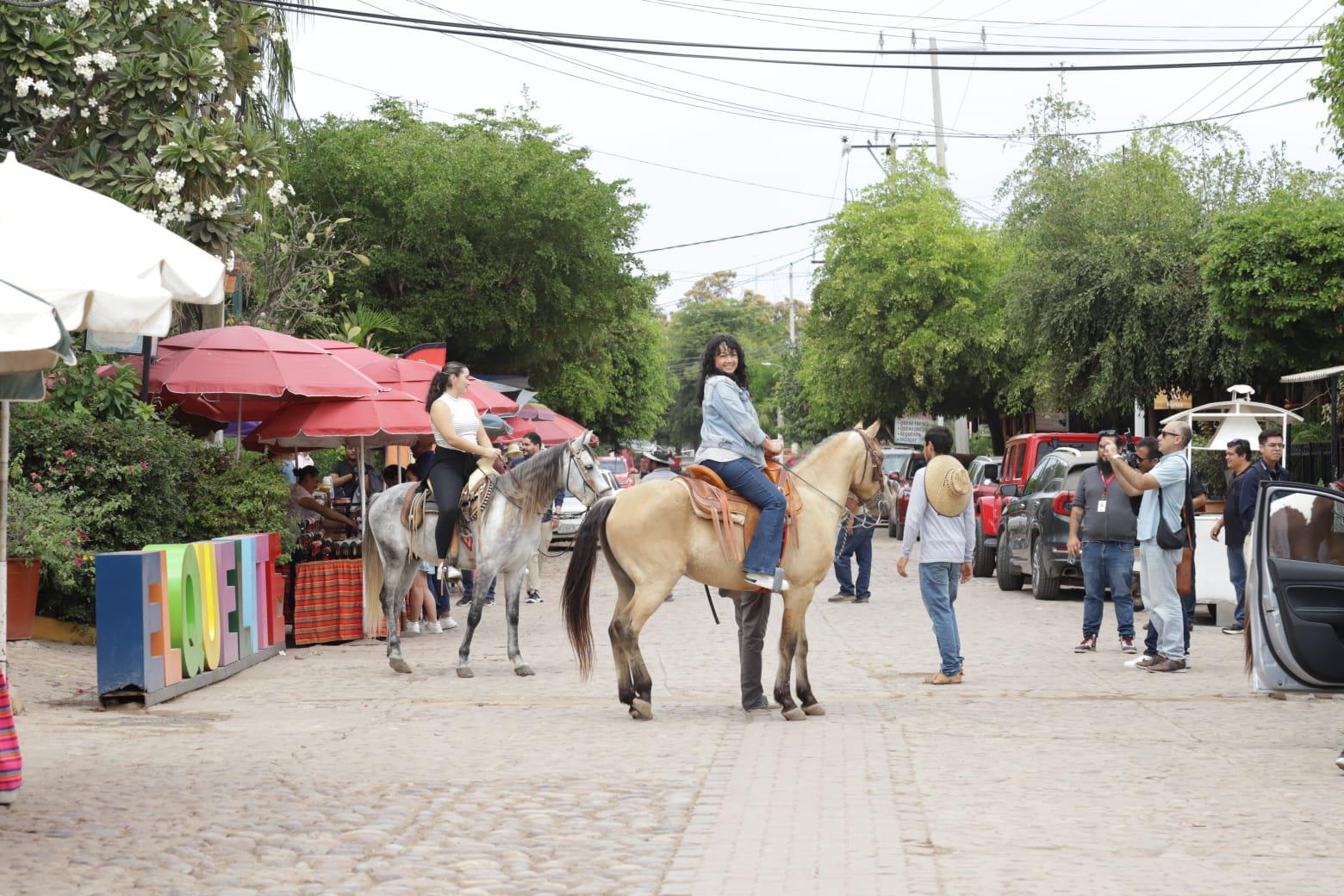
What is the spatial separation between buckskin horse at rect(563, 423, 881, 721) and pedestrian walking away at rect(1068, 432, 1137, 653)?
394 cm

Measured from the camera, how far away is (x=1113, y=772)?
8.09 m

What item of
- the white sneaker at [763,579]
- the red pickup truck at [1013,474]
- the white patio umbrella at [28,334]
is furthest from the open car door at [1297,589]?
the red pickup truck at [1013,474]

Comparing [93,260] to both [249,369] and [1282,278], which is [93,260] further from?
[1282,278]

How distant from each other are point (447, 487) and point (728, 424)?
3.83 meters

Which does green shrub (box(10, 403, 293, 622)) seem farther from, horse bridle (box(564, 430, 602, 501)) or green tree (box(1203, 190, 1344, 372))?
green tree (box(1203, 190, 1344, 372))

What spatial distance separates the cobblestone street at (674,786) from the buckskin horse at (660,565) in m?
0.37

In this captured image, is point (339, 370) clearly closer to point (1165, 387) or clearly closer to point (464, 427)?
point (464, 427)

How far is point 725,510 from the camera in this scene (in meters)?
10.1

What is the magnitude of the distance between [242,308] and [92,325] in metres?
20.1

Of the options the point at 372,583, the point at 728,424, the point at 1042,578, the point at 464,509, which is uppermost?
the point at 728,424

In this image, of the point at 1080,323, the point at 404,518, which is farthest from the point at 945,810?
the point at 1080,323

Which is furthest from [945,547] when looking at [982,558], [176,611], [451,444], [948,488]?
[982,558]

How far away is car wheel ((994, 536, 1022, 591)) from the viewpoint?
22.0 m

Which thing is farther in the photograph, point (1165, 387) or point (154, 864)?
point (1165, 387)
